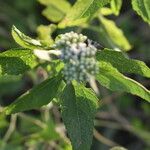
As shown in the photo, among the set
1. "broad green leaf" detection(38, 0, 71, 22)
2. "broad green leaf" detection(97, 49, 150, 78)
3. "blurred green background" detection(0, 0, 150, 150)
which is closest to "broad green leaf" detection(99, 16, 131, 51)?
"broad green leaf" detection(38, 0, 71, 22)

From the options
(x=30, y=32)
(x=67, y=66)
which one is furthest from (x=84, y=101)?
(x=30, y=32)

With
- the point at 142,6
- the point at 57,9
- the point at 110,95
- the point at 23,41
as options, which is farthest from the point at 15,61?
the point at 110,95

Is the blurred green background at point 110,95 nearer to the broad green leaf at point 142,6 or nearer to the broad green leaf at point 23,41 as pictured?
the broad green leaf at point 142,6

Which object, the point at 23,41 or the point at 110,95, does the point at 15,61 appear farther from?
the point at 110,95

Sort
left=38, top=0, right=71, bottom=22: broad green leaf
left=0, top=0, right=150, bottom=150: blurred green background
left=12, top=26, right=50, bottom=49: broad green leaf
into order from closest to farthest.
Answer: left=12, top=26, right=50, bottom=49: broad green leaf
left=38, top=0, right=71, bottom=22: broad green leaf
left=0, top=0, right=150, bottom=150: blurred green background

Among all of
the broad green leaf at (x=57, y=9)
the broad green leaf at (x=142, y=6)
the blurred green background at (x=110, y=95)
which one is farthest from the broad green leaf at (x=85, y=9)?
the blurred green background at (x=110, y=95)

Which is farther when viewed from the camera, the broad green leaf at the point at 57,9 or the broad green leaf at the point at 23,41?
the broad green leaf at the point at 57,9

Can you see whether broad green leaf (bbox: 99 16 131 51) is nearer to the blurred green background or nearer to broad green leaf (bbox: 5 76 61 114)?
the blurred green background
